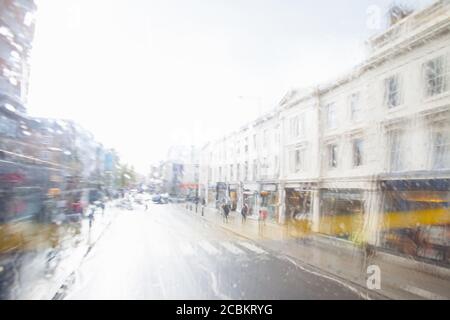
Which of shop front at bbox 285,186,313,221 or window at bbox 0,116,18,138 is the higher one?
window at bbox 0,116,18,138

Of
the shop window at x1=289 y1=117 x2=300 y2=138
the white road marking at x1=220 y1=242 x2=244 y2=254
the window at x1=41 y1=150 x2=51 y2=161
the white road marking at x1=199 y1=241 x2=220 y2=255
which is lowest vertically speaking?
the white road marking at x1=220 y1=242 x2=244 y2=254

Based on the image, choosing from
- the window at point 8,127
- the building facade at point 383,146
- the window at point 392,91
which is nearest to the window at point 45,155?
the window at point 8,127

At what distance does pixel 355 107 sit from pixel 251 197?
13386mm

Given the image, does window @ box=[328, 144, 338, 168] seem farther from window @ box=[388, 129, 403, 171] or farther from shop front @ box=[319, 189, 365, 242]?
window @ box=[388, 129, 403, 171]

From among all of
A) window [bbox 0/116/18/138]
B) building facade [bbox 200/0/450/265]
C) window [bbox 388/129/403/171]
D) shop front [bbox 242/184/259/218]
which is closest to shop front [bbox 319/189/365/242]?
building facade [bbox 200/0/450/265]

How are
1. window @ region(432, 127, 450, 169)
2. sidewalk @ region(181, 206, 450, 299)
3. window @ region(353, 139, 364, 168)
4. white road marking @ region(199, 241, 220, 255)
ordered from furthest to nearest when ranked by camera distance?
window @ region(353, 139, 364, 168)
white road marking @ region(199, 241, 220, 255)
window @ region(432, 127, 450, 169)
sidewalk @ region(181, 206, 450, 299)

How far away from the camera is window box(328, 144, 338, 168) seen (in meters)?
13.8

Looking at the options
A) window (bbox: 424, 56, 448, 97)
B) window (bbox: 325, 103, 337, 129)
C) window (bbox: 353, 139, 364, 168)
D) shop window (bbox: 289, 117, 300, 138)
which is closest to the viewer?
window (bbox: 424, 56, 448, 97)

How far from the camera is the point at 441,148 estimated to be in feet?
28.9

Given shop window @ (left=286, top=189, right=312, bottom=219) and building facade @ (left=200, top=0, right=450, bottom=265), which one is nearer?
building facade @ (left=200, top=0, right=450, bottom=265)

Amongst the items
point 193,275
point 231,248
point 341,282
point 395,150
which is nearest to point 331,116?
point 395,150

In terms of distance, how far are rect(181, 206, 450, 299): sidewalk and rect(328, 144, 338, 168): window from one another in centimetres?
333

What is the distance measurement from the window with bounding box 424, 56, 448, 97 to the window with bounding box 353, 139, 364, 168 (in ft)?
11.1
